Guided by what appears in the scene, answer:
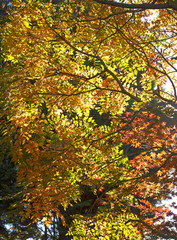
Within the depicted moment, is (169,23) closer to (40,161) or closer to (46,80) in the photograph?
(46,80)

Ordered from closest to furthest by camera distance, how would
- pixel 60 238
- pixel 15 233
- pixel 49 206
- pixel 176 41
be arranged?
pixel 49 206 → pixel 176 41 → pixel 15 233 → pixel 60 238

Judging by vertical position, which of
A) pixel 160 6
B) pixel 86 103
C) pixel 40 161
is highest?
pixel 86 103

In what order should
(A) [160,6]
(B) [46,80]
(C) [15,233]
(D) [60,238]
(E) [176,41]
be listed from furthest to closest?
1. (D) [60,238]
2. (C) [15,233]
3. (E) [176,41]
4. (B) [46,80]
5. (A) [160,6]

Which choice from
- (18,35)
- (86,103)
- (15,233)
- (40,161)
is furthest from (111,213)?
(15,233)

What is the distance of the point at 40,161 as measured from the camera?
488cm

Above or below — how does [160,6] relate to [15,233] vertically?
above

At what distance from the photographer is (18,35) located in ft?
16.0

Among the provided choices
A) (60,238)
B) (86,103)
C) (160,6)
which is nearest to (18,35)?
(86,103)

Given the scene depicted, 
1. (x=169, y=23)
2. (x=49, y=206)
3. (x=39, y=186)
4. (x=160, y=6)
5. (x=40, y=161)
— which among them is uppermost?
(x=169, y=23)

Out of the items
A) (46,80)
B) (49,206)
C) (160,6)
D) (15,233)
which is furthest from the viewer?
(15,233)

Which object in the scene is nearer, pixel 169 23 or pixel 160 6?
pixel 160 6

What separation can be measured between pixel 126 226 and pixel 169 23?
17.1ft

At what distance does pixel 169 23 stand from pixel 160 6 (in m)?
3.43

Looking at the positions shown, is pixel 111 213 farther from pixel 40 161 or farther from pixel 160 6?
pixel 160 6
